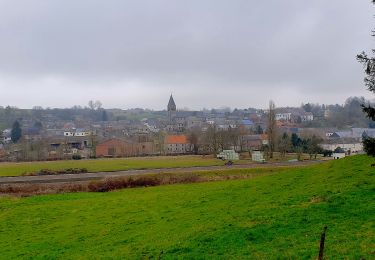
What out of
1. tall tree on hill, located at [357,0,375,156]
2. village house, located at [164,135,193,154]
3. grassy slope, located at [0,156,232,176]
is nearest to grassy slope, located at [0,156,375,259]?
tall tree on hill, located at [357,0,375,156]

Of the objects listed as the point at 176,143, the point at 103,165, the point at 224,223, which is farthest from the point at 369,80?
the point at 176,143

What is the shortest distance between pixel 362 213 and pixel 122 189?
91.3 feet

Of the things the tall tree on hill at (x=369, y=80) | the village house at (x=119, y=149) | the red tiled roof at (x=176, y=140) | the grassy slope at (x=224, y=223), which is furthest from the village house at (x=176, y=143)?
the tall tree on hill at (x=369, y=80)

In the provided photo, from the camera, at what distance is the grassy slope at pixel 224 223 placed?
14078mm

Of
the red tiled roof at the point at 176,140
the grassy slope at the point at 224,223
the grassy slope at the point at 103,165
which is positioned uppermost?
the red tiled roof at the point at 176,140

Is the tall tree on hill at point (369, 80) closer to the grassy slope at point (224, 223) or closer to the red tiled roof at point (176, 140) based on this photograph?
the grassy slope at point (224, 223)

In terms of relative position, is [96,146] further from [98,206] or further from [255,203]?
[255,203]

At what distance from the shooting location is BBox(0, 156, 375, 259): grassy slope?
14078 millimetres

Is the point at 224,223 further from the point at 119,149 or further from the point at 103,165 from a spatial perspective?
the point at 119,149

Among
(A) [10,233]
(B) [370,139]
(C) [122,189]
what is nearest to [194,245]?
(B) [370,139]

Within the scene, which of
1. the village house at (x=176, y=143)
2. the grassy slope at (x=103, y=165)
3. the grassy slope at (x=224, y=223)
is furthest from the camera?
the village house at (x=176, y=143)

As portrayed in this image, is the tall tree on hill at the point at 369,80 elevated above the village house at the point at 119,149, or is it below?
above

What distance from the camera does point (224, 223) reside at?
1759cm

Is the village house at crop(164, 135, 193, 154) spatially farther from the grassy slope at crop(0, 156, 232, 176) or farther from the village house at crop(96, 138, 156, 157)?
the grassy slope at crop(0, 156, 232, 176)
